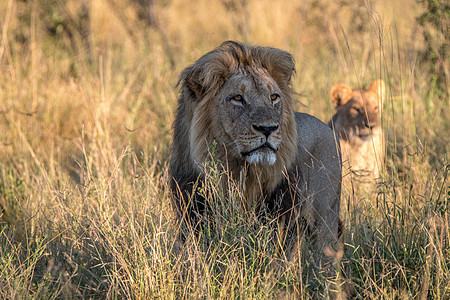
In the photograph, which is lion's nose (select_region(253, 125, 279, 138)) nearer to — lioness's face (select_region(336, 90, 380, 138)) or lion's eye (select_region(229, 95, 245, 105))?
lion's eye (select_region(229, 95, 245, 105))

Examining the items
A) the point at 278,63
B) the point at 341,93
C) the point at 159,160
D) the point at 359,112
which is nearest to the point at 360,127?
the point at 359,112

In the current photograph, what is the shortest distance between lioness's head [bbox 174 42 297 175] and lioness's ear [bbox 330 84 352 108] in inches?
102

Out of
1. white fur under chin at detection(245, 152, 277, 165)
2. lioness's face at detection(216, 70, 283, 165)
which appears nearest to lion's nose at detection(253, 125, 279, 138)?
lioness's face at detection(216, 70, 283, 165)

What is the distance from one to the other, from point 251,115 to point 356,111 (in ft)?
9.58

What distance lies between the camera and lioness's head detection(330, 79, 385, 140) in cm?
595

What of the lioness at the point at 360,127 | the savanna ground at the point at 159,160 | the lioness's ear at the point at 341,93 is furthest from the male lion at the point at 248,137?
the lioness's ear at the point at 341,93

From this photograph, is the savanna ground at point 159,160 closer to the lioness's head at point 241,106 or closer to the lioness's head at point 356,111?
Answer: the lioness's head at point 356,111

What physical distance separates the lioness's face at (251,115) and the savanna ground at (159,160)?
1.01 feet

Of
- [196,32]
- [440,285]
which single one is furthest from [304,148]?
[196,32]

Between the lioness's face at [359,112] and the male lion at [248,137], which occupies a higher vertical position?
the male lion at [248,137]

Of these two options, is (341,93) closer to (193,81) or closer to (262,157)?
(193,81)

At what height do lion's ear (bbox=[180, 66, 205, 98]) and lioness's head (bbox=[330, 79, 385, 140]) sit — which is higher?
lion's ear (bbox=[180, 66, 205, 98])

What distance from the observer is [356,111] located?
607 centimetres

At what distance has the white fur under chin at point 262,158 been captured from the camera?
10.9ft
